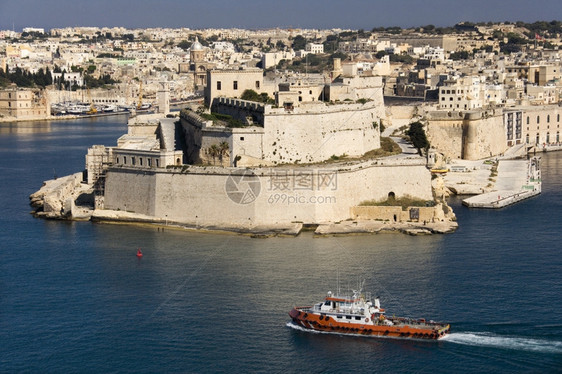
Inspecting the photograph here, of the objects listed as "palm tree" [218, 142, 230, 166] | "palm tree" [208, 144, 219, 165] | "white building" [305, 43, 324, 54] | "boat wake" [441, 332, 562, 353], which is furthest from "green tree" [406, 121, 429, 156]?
"white building" [305, 43, 324, 54]

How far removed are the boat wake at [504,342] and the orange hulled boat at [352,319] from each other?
1.42 ft

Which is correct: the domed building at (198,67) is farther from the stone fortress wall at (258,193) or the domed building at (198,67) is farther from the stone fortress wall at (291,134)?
the stone fortress wall at (258,193)

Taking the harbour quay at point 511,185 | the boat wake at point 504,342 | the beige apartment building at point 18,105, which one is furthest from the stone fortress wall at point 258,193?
the beige apartment building at point 18,105

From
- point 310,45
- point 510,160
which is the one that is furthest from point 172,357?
point 310,45

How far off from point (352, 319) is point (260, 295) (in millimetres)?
2277

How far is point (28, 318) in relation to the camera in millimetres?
18203

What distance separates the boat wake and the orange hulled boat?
17.0 inches

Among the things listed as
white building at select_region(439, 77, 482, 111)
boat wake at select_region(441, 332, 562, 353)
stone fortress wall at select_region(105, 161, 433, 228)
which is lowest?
boat wake at select_region(441, 332, 562, 353)

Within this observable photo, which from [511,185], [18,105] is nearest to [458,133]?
[511,185]

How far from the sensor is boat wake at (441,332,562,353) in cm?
1625

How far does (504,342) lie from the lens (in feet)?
54.0

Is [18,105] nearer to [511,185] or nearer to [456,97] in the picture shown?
[456,97]

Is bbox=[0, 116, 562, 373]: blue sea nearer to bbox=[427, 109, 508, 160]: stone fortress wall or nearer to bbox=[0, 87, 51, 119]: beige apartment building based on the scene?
bbox=[427, 109, 508, 160]: stone fortress wall

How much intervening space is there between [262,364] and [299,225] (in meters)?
8.68
